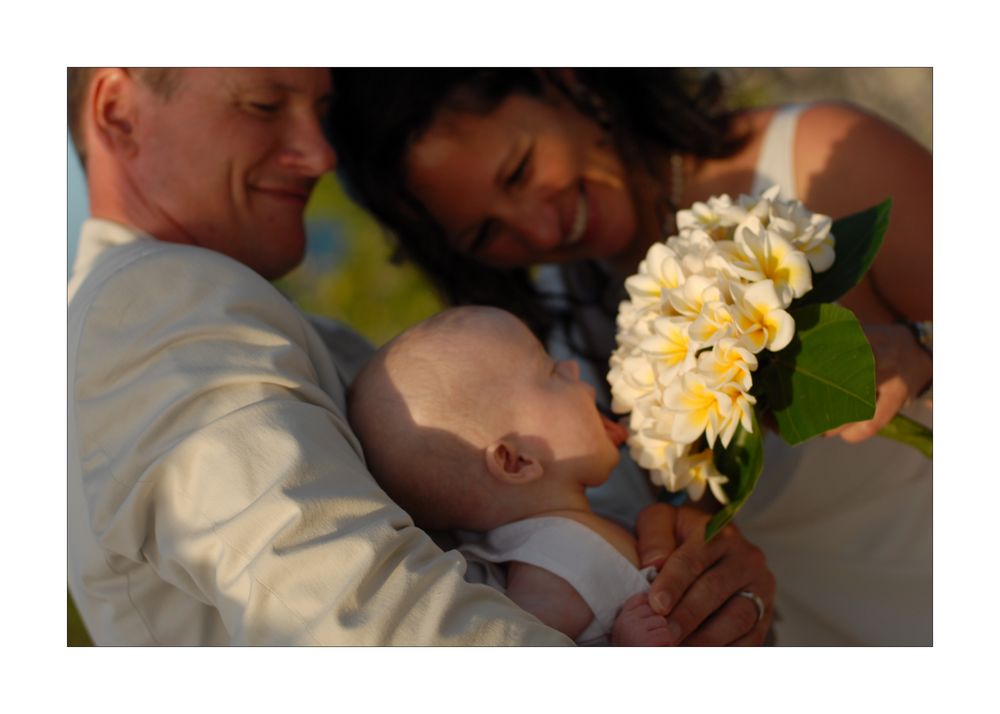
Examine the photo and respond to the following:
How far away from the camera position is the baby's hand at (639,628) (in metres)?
1.54

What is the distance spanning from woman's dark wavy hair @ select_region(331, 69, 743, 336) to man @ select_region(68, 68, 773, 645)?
376mm

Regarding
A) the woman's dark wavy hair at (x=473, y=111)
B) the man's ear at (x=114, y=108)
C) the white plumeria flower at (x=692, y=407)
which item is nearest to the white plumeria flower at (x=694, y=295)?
the white plumeria flower at (x=692, y=407)

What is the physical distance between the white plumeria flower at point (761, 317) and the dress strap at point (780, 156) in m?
1.13

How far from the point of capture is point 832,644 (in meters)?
2.61

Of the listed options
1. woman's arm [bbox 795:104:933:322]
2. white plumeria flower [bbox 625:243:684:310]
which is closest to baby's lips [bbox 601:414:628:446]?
white plumeria flower [bbox 625:243:684:310]

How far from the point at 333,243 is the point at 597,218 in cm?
292

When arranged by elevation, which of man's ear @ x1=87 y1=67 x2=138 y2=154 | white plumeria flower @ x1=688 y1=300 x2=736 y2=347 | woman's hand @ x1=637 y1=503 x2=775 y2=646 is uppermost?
man's ear @ x1=87 y1=67 x2=138 y2=154

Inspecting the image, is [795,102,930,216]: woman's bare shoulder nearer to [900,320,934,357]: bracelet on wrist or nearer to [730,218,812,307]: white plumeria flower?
[900,320,934,357]: bracelet on wrist

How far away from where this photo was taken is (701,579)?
1.72 metres

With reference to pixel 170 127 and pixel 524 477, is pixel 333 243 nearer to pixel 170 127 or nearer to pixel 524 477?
pixel 170 127

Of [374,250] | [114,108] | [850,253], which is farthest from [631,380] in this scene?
[374,250]

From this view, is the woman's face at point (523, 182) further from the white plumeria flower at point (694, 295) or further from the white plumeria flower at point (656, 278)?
the white plumeria flower at point (694, 295)

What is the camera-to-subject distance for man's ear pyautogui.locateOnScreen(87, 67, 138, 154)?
6.28 feet
